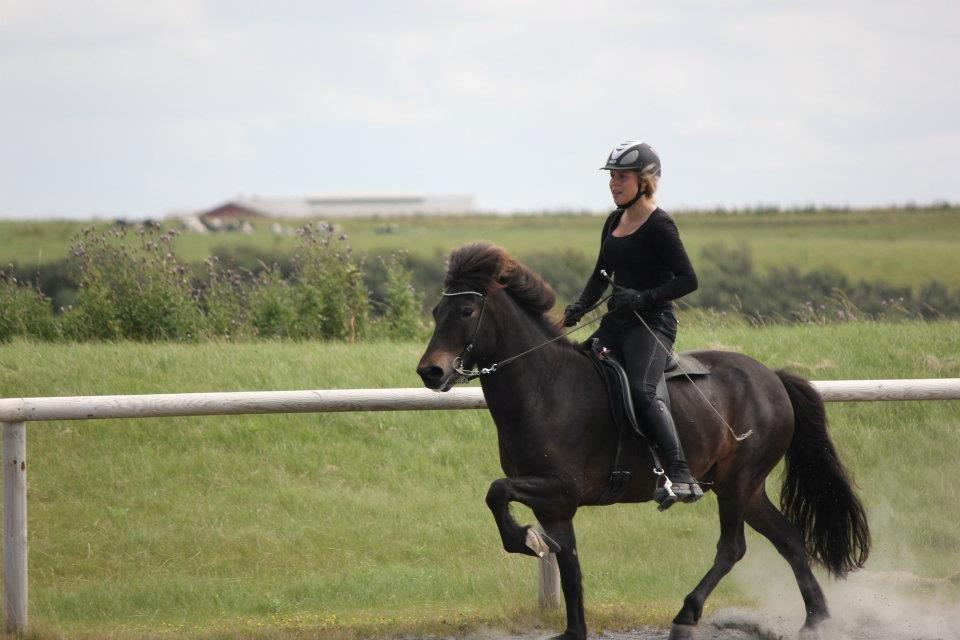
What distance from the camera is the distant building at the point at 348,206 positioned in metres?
116

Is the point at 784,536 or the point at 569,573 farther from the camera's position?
the point at 784,536

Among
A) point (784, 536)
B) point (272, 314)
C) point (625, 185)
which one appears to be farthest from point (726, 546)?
point (272, 314)

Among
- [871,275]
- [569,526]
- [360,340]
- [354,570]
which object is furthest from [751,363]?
[871,275]

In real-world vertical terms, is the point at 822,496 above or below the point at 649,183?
below

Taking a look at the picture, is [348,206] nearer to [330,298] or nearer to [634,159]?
[330,298]

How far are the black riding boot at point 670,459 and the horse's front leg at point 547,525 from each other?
556 millimetres

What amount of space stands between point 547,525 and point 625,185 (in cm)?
206

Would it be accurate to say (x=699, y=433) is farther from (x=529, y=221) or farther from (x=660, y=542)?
(x=529, y=221)

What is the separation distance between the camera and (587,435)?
678cm

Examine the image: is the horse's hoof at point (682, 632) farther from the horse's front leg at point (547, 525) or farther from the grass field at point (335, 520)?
the grass field at point (335, 520)

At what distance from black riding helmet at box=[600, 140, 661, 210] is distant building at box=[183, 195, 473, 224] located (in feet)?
346

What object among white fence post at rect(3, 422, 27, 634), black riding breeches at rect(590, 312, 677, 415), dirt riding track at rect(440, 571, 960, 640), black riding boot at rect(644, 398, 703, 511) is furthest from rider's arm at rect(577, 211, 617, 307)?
white fence post at rect(3, 422, 27, 634)

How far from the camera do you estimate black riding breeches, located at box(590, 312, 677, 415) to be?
682cm

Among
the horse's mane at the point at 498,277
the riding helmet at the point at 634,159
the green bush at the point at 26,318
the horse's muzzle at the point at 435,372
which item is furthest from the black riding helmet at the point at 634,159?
the green bush at the point at 26,318
